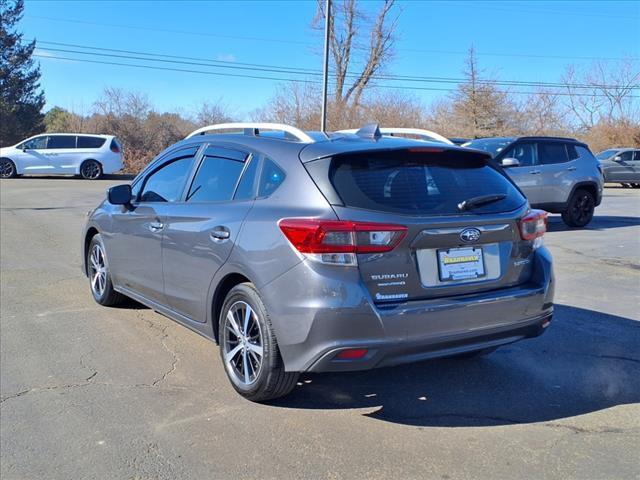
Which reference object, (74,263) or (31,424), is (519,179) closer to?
(74,263)

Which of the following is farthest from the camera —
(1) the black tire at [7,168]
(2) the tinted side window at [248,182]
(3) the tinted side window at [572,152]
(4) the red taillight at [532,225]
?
(1) the black tire at [7,168]

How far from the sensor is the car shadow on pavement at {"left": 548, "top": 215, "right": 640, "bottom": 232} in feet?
41.5

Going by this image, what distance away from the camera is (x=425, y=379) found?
4234mm

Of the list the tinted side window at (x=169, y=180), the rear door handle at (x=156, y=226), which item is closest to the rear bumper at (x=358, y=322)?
the rear door handle at (x=156, y=226)

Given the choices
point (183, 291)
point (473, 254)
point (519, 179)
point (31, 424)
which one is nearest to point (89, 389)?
point (31, 424)

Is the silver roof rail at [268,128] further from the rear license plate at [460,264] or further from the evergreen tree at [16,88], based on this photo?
the evergreen tree at [16,88]

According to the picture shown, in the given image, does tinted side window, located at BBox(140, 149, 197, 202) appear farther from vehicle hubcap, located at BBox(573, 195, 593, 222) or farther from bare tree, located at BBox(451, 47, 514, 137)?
bare tree, located at BBox(451, 47, 514, 137)

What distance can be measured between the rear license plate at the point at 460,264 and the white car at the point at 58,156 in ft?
75.8

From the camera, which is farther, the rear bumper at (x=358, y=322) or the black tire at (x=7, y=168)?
the black tire at (x=7, y=168)

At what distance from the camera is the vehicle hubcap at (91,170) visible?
24172 mm

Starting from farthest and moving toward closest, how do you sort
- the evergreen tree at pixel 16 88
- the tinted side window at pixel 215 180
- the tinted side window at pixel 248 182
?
the evergreen tree at pixel 16 88, the tinted side window at pixel 215 180, the tinted side window at pixel 248 182

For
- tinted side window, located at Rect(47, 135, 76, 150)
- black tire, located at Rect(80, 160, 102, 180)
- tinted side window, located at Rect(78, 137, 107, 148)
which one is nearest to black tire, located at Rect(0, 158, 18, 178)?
tinted side window, located at Rect(47, 135, 76, 150)

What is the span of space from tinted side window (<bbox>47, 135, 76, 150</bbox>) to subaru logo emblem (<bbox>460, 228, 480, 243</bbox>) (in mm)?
23371

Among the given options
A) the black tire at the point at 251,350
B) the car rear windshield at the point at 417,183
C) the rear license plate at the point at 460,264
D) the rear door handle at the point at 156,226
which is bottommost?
the black tire at the point at 251,350
